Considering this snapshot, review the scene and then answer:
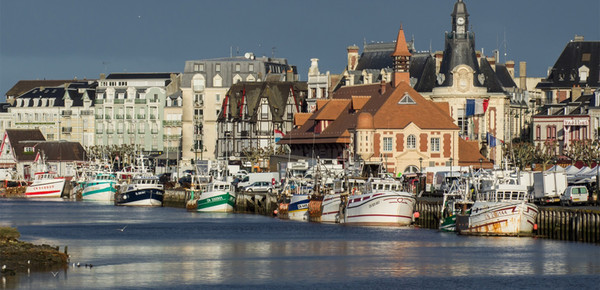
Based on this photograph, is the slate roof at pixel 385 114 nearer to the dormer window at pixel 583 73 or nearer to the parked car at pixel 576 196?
the dormer window at pixel 583 73

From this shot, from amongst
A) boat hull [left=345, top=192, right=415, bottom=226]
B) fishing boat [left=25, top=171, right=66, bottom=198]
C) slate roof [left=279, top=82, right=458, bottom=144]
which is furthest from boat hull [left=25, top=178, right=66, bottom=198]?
boat hull [left=345, top=192, right=415, bottom=226]

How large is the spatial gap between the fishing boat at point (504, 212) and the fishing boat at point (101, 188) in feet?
284

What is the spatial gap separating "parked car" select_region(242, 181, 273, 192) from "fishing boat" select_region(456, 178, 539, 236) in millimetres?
54657

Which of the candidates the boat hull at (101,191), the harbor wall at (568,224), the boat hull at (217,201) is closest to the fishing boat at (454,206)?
the harbor wall at (568,224)

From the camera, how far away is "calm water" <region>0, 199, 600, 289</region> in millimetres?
77000

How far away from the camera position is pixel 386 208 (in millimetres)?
111312

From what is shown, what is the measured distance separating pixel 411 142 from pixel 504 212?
57.9m

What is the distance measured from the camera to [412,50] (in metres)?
200

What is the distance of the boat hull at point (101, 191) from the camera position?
596ft

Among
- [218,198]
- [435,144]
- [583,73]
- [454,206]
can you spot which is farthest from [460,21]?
[454,206]

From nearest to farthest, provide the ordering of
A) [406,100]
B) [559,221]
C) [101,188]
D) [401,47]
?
[559,221] → [406,100] → [401,47] → [101,188]

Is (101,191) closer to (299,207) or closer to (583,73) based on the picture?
(299,207)

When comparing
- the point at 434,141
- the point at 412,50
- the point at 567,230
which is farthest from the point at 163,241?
the point at 412,50

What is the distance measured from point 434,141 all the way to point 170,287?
279ft
